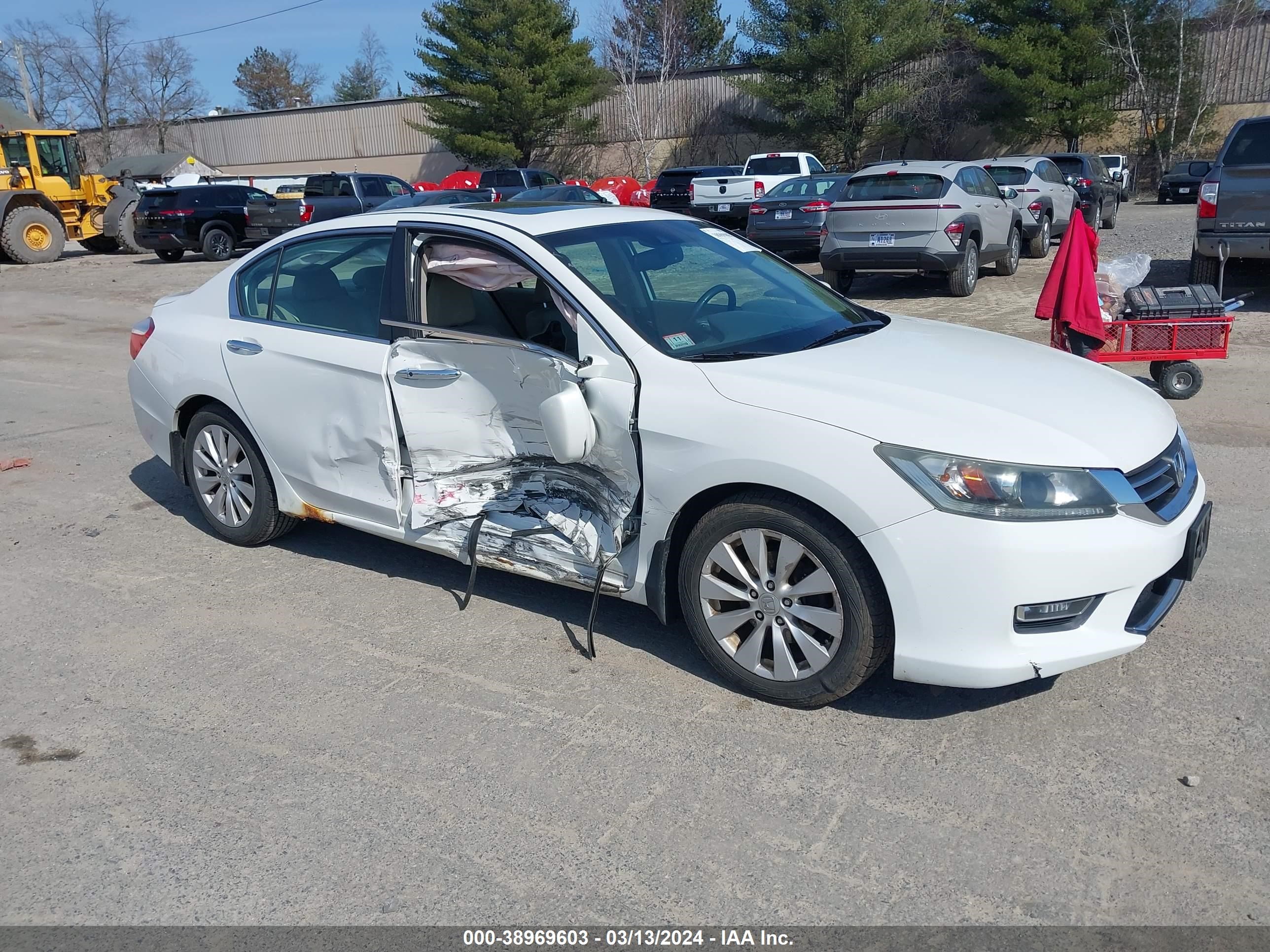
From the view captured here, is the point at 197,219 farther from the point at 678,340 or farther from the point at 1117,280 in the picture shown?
the point at 678,340

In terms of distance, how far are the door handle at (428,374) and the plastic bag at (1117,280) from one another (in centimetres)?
538

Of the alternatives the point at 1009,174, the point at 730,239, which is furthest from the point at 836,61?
the point at 730,239

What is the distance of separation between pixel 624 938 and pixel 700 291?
9.05 feet

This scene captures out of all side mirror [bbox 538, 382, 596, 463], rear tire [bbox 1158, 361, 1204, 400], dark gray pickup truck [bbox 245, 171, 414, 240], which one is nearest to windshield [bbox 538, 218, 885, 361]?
side mirror [bbox 538, 382, 596, 463]

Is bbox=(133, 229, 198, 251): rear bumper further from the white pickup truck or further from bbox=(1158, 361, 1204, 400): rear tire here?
bbox=(1158, 361, 1204, 400): rear tire

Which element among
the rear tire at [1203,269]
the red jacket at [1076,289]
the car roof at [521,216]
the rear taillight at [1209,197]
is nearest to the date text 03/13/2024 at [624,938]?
the car roof at [521,216]

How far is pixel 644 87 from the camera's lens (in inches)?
1807

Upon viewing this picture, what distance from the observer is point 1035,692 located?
154 inches

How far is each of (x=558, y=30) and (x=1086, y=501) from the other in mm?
45172

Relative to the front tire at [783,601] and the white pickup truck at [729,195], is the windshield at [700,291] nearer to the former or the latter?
the front tire at [783,601]

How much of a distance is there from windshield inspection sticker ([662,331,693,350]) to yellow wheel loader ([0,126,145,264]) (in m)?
24.4

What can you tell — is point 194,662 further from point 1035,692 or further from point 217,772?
point 1035,692

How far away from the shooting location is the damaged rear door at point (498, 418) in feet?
13.9

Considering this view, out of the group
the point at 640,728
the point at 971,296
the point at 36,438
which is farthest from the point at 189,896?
the point at 971,296
